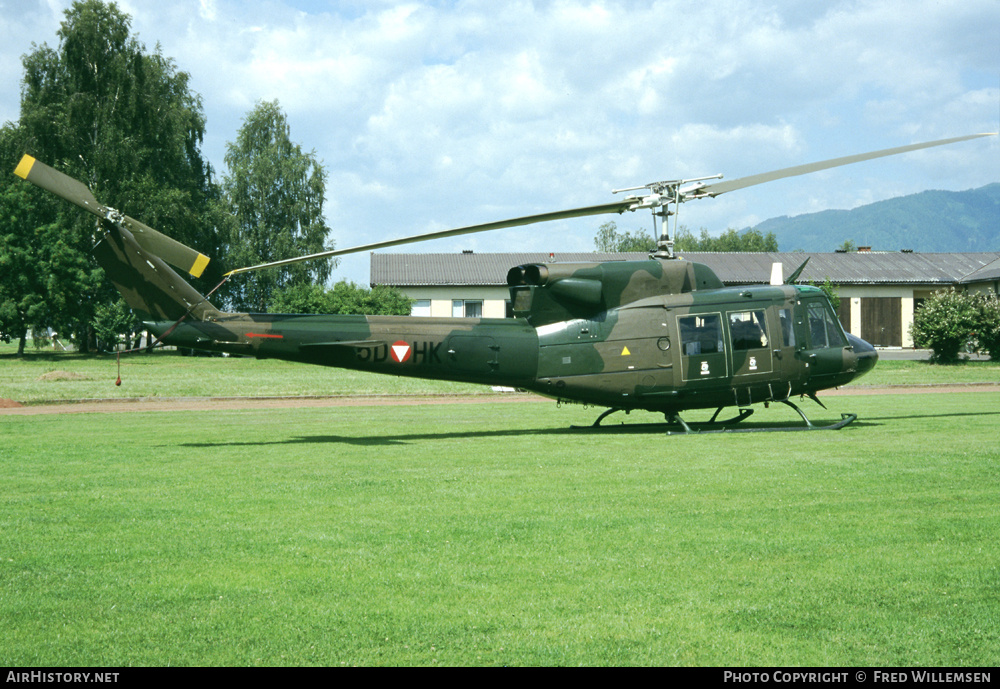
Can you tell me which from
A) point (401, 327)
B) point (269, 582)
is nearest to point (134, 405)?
point (401, 327)

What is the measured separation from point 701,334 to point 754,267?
168 feet

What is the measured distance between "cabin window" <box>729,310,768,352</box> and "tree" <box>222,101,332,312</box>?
55.4m

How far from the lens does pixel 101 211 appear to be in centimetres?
1426

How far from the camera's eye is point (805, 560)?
7047mm

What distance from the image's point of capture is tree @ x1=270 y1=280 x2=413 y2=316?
54.8 metres

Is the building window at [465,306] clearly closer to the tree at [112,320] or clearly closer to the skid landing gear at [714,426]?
the tree at [112,320]

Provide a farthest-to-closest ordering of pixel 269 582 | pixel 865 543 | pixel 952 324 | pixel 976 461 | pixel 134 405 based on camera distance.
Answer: pixel 952 324 < pixel 134 405 < pixel 976 461 < pixel 865 543 < pixel 269 582

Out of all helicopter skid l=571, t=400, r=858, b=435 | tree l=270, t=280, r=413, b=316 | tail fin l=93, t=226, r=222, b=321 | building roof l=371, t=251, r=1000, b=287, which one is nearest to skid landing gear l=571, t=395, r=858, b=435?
helicopter skid l=571, t=400, r=858, b=435

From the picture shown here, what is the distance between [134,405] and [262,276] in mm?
42991

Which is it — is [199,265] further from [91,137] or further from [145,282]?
[91,137]

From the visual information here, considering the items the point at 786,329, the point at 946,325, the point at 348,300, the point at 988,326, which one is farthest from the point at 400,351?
the point at 348,300

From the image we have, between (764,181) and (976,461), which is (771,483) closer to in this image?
(976,461)

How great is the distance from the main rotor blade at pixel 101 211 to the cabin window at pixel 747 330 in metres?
9.71

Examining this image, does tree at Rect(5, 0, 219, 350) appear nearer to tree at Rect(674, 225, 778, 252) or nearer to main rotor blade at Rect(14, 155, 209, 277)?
main rotor blade at Rect(14, 155, 209, 277)
